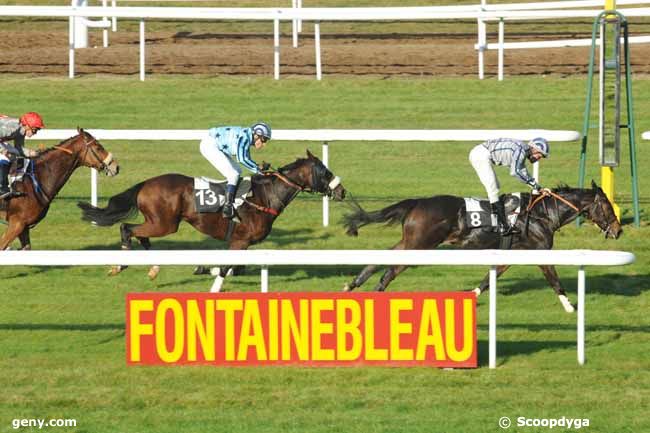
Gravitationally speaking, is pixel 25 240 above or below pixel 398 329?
above

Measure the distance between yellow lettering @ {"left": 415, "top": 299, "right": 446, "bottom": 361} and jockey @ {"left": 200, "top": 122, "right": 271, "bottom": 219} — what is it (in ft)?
10.7

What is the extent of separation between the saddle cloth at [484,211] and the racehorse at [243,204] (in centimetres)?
118

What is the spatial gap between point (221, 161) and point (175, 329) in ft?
10.8

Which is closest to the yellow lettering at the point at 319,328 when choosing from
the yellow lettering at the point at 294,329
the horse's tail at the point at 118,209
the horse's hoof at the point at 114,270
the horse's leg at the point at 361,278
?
the yellow lettering at the point at 294,329

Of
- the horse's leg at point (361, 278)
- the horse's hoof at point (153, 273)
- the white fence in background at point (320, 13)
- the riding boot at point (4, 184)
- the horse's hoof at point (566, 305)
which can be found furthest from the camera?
the white fence in background at point (320, 13)

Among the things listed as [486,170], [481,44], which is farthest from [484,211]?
[481,44]

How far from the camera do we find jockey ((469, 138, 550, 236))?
445 inches

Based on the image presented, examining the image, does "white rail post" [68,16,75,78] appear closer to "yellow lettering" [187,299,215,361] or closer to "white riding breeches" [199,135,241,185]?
"white riding breeches" [199,135,241,185]

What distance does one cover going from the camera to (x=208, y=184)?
12.0 meters

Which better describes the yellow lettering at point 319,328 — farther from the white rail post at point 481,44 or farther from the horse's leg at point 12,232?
the white rail post at point 481,44

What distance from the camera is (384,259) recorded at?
9.10 metres

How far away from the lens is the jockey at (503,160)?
11297mm

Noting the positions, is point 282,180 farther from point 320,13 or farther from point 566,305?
point 320,13

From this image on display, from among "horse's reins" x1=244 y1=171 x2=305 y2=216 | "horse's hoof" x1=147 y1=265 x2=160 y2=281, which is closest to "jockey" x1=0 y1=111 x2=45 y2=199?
"horse's hoof" x1=147 y1=265 x2=160 y2=281
